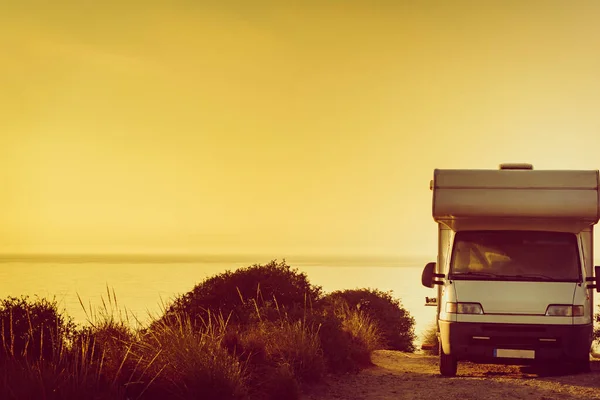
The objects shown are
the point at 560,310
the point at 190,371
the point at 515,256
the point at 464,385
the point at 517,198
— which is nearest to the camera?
the point at 190,371

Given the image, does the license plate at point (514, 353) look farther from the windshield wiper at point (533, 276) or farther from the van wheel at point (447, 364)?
the windshield wiper at point (533, 276)

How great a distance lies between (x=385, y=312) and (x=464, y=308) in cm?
1278

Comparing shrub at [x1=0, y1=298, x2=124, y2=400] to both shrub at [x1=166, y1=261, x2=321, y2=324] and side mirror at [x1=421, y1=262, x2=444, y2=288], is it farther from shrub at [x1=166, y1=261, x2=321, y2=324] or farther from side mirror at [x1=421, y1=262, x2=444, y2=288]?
shrub at [x1=166, y1=261, x2=321, y2=324]

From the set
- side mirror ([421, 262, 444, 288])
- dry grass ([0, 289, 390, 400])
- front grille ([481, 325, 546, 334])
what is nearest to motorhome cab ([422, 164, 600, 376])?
front grille ([481, 325, 546, 334])

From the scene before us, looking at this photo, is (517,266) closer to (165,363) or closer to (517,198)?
(517,198)

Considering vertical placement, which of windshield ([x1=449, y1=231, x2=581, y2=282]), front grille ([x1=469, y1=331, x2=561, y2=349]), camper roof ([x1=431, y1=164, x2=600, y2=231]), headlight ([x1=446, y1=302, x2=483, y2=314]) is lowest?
front grille ([x1=469, y1=331, x2=561, y2=349])

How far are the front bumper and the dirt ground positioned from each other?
405 mm

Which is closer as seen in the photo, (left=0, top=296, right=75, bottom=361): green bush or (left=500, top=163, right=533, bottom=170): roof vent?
(left=0, top=296, right=75, bottom=361): green bush

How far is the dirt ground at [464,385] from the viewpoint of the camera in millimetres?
11875

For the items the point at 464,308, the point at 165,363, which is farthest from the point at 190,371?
the point at 464,308

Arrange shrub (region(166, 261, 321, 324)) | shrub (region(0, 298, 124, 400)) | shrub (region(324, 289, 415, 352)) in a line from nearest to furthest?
shrub (region(0, 298, 124, 400)), shrub (region(166, 261, 321, 324)), shrub (region(324, 289, 415, 352))

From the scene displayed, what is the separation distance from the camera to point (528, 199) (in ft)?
43.4

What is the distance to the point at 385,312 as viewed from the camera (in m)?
25.8

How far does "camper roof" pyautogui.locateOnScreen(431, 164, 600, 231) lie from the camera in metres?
13.1
